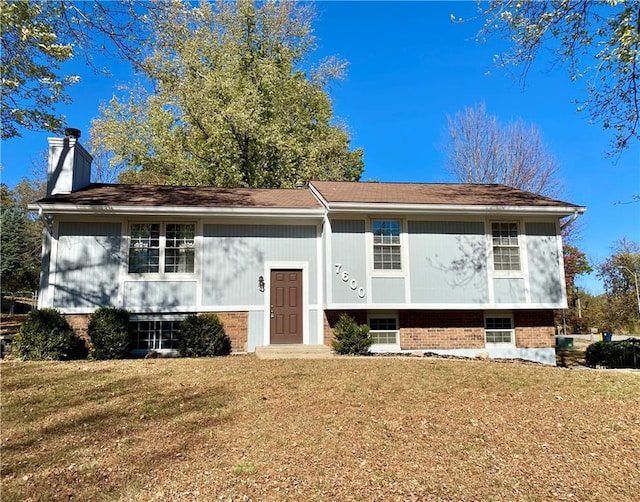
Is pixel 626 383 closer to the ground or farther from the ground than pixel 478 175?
closer to the ground

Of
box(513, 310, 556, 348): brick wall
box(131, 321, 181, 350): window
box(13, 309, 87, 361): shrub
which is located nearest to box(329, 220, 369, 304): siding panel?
box(131, 321, 181, 350): window

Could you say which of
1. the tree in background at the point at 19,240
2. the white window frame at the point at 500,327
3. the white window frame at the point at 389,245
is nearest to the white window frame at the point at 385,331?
the white window frame at the point at 389,245

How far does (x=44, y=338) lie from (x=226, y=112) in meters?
13.4

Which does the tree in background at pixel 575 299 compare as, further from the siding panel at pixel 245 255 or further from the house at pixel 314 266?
the siding panel at pixel 245 255

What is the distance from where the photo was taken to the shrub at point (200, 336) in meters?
10.6

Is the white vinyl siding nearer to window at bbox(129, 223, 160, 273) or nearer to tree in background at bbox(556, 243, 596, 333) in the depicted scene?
window at bbox(129, 223, 160, 273)

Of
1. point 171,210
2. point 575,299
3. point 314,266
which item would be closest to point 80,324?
point 171,210

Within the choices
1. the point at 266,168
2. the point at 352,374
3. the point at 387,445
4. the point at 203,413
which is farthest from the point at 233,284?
the point at 266,168

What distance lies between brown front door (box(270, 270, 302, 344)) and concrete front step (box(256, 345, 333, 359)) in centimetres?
58

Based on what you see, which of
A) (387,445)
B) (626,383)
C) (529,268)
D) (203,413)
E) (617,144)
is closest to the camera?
(387,445)

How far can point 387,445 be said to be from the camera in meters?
4.62

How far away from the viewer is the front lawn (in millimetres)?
3797

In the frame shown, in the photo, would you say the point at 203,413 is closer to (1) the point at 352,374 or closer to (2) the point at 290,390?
(2) the point at 290,390

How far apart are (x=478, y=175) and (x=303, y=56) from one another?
12.3 metres
